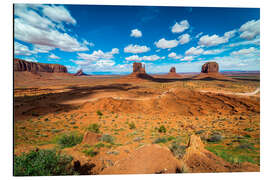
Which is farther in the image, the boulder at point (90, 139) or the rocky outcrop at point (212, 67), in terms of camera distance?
the rocky outcrop at point (212, 67)

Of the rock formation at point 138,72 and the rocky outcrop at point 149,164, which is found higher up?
the rock formation at point 138,72

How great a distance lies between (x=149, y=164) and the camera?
237 cm

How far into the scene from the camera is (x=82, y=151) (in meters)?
3.19

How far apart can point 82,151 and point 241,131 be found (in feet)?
21.1

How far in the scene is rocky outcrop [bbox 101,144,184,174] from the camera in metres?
2.31

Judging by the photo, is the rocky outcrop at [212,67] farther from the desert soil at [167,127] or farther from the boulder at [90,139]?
the boulder at [90,139]

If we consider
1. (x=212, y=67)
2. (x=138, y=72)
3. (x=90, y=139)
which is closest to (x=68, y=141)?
(x=90, y=139)

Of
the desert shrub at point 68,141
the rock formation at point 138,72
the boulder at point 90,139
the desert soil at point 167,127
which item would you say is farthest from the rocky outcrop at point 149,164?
the rock formation at point 138,72

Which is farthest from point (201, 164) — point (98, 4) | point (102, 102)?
point (102, 102)

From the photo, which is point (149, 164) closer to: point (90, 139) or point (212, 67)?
point (90, 139)

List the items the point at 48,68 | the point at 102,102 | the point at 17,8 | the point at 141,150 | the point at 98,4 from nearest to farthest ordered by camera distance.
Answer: the point at 141,150 → the point at 17,8 → the point at 98,4 → the point at 102,102 → the point at 48,68

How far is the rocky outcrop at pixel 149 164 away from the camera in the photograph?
2.31 m

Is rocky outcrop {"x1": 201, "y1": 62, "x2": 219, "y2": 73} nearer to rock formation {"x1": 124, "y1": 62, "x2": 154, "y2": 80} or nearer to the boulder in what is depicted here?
rock formation {"x1": 124, "y1": 62, "x2": 154, "y2": 80}
